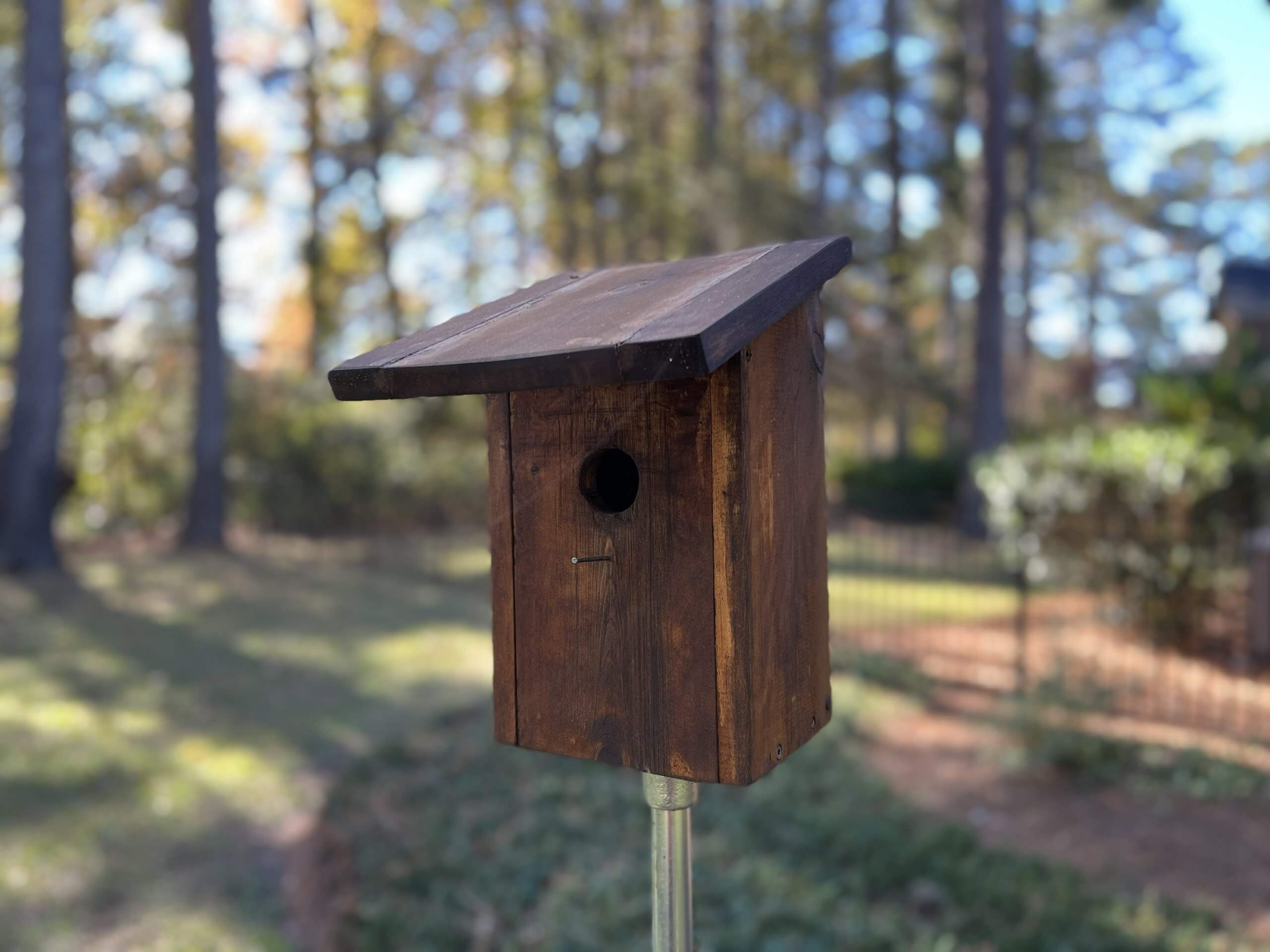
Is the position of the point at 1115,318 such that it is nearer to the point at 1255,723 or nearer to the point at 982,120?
the point at 982,120

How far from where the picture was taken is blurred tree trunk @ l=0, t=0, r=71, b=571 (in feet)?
28.5

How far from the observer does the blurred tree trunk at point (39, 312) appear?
8672mm

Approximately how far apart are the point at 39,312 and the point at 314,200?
12.3 m

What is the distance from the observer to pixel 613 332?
52.6 inches

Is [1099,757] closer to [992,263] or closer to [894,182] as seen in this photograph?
[992,263]

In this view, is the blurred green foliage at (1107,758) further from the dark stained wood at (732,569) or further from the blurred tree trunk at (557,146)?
the blurred tree trunk at (557,146)

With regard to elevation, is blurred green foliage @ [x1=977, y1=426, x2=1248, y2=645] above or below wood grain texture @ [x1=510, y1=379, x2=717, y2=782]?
below

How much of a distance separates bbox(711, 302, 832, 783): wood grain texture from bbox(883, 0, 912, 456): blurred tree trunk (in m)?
16.0

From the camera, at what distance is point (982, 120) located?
12805 mm

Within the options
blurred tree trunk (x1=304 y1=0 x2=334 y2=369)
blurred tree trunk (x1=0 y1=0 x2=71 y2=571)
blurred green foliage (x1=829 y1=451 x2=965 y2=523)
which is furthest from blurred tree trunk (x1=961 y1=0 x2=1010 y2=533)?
blurred tree trunk (x1=304 y1=0 x2=334 y2=369)

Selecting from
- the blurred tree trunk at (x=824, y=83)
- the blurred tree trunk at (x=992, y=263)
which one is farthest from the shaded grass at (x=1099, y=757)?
the blurred tree trunk at (x=824, y=83)

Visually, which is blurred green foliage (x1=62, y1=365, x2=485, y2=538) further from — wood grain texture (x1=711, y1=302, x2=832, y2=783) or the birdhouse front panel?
wood grain texture (x1=711, y1=302, x2=832, y2=783)

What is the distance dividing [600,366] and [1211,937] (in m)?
3.37

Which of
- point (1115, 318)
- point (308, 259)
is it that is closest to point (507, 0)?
point (308, 259)
